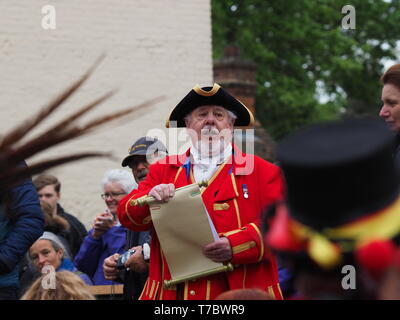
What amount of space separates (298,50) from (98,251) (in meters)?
13.2

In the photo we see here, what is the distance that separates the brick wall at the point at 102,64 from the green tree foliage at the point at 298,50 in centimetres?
636

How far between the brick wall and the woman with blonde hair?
5703 millimetres

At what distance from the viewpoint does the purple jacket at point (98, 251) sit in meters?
5.27

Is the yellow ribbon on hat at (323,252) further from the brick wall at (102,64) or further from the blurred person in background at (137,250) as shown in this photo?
the brick wall at (102,64)

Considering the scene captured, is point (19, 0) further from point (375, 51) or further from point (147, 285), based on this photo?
point (375, 51)

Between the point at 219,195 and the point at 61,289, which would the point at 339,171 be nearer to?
the point at 219,195

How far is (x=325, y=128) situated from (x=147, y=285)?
2413 millimetres

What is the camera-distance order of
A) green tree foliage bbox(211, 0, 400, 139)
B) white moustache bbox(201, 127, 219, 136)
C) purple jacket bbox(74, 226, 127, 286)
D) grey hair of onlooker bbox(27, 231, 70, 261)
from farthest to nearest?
green tree foliage bbox(211, 0, 400, 139) → grey hair of onlooker bbox(27, 231, 70, 261) → purple jacket bbox(74, 226, 127, 286) → white moustache bbox(201, 127, 219, 136)

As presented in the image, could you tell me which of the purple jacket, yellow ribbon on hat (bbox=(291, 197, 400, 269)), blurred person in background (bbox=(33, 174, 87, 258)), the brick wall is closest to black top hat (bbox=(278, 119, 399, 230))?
yellow ribbon on hat (bbox=(291, 197, 400, 269))

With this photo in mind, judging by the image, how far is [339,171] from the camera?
1.64m

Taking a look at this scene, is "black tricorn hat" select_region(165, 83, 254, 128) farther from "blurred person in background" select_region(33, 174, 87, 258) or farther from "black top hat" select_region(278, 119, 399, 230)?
"black top hat" select_region(278, 119, 399, 230)

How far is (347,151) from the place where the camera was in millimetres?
1646

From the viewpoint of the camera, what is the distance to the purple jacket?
17.3 feet

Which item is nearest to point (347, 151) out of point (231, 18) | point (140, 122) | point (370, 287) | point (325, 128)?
point (325, 128)
